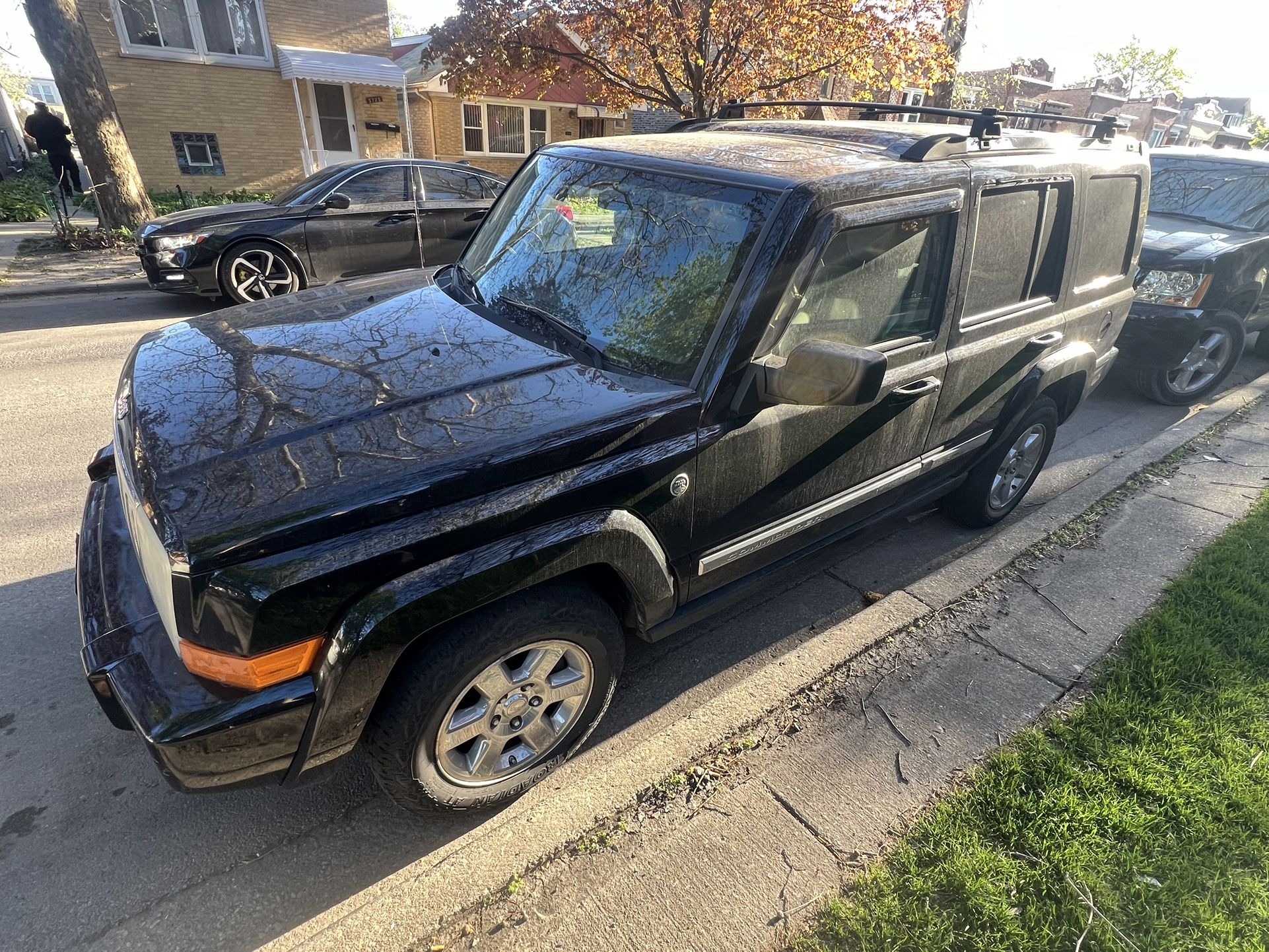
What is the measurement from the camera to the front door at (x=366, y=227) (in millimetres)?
7613

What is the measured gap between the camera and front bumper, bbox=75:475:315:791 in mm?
1702

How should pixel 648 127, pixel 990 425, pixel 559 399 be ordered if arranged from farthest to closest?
pixel 648 127 → pixel 990 425 → pixel 559 399

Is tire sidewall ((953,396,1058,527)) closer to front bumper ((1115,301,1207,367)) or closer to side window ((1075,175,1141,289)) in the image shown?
side window ((1075,175,1141,289))

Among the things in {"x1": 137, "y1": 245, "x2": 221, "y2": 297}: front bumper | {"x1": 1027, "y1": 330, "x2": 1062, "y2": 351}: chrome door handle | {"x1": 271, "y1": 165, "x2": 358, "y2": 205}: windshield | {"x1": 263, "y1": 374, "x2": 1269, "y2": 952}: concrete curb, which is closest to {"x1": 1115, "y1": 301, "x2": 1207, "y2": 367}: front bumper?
{"x1": 1027, "y1": 330, "x2": 1062, "y2": 351}: chrome door handle

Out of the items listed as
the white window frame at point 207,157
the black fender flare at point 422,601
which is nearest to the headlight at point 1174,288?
the black fender flare at point 422,601

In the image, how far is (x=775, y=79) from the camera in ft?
32.8

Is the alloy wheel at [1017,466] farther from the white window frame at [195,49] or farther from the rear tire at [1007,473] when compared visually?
the white window frame at [195,49]

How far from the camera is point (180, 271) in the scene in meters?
7.20

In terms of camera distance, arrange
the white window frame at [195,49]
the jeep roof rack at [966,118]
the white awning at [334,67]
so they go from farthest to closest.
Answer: the white awning at [334,67] → the white window frame at [195,49] → the jeep roof rack at [966,118]

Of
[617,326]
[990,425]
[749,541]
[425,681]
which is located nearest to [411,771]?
[425,681]

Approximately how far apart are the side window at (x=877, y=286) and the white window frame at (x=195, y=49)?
1719 cm

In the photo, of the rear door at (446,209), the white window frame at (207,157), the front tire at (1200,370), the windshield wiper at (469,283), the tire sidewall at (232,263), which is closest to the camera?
the windshield wiper at (469,283)

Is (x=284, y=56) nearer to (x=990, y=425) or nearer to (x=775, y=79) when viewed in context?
(x=775, y=79)

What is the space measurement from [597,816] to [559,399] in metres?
1.31
